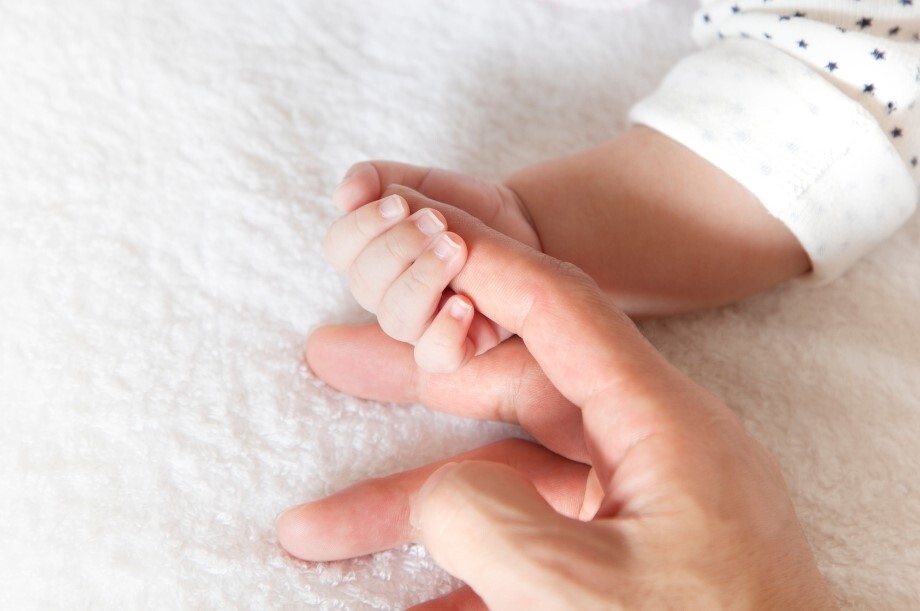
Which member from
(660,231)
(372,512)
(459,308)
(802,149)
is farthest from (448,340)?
(802,149)

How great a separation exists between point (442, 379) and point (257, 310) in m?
0.17

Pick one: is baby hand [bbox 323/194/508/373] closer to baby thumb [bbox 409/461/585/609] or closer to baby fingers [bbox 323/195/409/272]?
baby fingers [bbox 323/195/409/272]

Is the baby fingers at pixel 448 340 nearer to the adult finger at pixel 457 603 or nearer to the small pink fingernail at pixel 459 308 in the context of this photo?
the small pink fingernail at pixel 459 308

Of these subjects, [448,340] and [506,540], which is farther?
[448,340]

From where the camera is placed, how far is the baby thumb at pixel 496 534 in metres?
0.40

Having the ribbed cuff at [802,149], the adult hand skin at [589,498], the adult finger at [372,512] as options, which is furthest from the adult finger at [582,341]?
the ribbed cuff at [802,149]

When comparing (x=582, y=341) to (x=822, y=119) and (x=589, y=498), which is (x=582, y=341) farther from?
(x=822, y=119)

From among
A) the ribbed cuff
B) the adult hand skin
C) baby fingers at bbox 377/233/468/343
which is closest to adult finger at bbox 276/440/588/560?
the adult hand skin

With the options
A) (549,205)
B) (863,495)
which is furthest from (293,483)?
→ (863,495)

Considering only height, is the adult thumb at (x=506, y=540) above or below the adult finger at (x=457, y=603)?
above

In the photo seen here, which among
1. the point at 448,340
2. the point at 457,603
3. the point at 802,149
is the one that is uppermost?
the point at 802,149

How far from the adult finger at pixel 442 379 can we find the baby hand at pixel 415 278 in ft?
0.14

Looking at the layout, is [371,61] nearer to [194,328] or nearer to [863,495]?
[194,328]

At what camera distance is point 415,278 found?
1.92 ft
